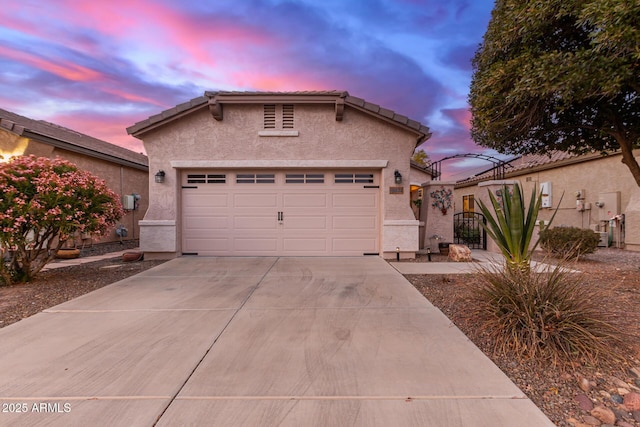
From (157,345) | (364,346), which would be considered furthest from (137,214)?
(364,346)

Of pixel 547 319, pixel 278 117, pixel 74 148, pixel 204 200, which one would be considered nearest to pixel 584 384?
pixel 547 319

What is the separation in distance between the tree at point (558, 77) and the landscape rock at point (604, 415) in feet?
14.8

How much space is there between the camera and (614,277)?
635 centimetres

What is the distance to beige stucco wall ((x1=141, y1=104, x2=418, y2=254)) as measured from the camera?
8.93 m

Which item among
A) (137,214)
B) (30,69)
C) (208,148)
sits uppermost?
(30,69)

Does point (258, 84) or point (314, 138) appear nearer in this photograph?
point (314, 138)

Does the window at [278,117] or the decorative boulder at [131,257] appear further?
the window at [278,117]

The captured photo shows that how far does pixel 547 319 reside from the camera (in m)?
3.26

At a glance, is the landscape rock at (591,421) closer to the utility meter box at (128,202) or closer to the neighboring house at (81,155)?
the neighboring house at (81,155)

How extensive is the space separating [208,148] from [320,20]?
5.66 metres

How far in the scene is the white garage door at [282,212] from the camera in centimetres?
927

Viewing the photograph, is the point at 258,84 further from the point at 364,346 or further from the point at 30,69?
the point at 364,346

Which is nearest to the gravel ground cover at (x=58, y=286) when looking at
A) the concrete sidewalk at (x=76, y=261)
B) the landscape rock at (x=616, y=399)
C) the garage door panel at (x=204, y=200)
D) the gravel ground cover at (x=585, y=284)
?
the gravel ground cover at (x=585, y=284)

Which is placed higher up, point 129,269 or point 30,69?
point 30,69
